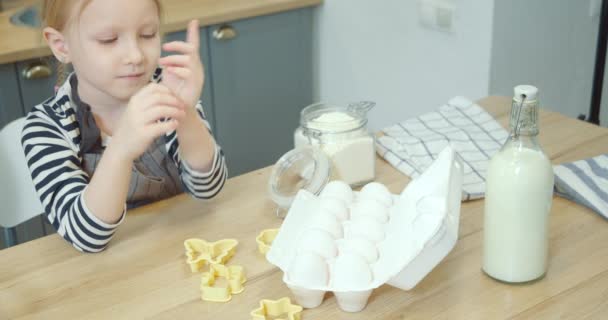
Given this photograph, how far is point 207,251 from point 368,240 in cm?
24

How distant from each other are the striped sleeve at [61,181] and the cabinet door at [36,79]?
2.74 feet

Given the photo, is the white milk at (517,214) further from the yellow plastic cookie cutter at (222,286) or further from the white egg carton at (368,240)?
the yellow plastic cookie cutter at (222,286)

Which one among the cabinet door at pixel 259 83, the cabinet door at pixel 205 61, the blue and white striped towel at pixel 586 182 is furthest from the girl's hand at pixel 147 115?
the cabinet door at pixel 259 83

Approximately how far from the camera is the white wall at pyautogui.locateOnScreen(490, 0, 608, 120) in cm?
197

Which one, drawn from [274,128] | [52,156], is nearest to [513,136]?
[52,156]

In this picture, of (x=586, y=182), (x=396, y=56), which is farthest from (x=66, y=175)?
(x=396, y=56)

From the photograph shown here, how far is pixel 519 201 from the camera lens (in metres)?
0.92

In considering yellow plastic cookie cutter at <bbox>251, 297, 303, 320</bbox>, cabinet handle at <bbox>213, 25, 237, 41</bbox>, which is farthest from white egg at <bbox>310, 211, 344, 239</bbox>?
cabinet handle at <bbox>213, 25, 237, 41</bbox>

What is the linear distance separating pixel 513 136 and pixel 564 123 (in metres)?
0.58

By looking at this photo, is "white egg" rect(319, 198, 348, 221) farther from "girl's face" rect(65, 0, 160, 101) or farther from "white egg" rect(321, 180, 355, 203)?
"girl's face" rect(65, 0, 160, 101)

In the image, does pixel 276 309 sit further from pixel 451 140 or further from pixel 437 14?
pixel 437 14

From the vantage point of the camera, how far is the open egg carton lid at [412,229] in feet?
2.93

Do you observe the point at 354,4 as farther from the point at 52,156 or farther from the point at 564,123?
the point at 52,156

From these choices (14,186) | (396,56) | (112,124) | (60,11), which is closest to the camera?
(60,11)
